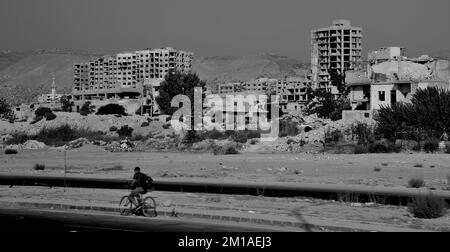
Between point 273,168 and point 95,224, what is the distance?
22.9 metres

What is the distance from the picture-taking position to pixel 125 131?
8706 centimetres

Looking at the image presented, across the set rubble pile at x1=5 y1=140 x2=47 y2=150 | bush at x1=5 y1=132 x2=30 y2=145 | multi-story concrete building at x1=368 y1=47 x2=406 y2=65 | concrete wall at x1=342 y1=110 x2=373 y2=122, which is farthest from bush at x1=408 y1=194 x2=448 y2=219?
multi-story concrete building at x1=368 y1=47 x2=406 y2=65

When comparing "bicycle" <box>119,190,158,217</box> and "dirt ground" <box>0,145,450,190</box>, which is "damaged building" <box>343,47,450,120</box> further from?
"bicycle" <box>119,190,158,217</box>

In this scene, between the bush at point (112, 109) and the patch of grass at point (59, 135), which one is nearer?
the patch of grass at point (59, 135)

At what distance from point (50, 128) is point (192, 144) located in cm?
2868

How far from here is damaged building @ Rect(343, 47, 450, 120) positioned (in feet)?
252

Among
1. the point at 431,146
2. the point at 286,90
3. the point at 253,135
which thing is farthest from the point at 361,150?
the point at 286,90

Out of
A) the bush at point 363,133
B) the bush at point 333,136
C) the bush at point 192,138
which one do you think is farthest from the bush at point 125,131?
the bush at point 363,133

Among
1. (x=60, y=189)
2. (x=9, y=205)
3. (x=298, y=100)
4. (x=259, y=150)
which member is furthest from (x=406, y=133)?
(x=298, y=100)

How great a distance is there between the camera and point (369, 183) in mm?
32688

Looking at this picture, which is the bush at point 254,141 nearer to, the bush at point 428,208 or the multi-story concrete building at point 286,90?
the bush at point 428,208

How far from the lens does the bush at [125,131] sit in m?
86.5

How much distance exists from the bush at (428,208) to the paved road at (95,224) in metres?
4.66

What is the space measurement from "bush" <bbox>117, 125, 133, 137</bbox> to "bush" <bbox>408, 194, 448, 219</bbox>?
219 ft
